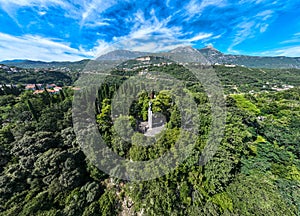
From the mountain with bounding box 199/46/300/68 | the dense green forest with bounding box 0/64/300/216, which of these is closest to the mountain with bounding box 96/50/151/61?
the dense green forest with bounding box 0/64/300/216

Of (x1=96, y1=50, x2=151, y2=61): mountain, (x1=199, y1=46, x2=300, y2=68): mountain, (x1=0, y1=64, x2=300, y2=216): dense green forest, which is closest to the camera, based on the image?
(x1=0, y1=64, x2=300, y2=216): dense green forest

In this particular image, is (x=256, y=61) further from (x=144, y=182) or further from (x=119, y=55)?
(x=144, y=182)

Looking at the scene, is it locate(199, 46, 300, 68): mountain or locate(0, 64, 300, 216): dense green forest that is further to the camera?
locate(199, 46, 300, 68): mountain

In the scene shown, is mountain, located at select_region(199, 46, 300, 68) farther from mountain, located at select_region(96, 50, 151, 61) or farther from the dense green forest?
the dense green forest

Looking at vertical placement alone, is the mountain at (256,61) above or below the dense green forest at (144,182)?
above

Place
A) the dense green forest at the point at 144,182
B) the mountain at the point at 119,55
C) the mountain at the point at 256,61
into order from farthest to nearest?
the mountain at the point at 256,61 → the mountain at the point at 119,55 → the dense green forest at the point at 144,182

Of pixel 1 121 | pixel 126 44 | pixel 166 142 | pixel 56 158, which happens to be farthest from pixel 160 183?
pixel 1 121

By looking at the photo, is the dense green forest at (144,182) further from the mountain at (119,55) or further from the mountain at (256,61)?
the mountain at (256,61)

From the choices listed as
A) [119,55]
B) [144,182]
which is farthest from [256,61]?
[144,182]

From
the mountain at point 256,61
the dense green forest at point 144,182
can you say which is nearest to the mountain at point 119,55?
the dense green forest at point 144,182

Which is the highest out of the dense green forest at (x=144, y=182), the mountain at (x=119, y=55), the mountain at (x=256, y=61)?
the mountain at (x=256, y=61)

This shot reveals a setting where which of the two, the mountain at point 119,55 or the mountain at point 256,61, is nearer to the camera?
the mountain at point 119,55
